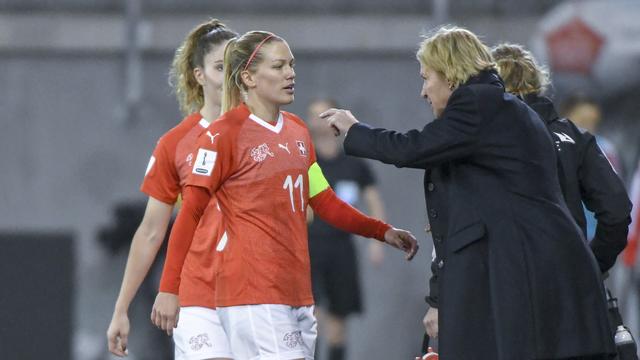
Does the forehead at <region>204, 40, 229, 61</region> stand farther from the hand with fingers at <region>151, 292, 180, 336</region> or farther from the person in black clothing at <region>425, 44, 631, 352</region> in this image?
the hand with fingers at <region>151, 292, 180, 336</region>

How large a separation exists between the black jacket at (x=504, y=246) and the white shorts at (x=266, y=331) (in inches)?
23.2

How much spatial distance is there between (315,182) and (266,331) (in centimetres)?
66

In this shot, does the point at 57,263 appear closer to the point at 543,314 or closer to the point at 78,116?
the point at 78,116

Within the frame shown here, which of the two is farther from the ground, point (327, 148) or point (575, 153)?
point (327, 148)

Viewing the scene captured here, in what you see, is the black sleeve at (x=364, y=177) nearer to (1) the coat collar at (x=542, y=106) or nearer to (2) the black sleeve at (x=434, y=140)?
(1) the coat collar at (x=542, y=106)

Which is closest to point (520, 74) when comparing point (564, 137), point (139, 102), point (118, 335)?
point (564, 137)

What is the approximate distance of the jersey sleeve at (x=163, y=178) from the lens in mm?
5215

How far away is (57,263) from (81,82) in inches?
52.5

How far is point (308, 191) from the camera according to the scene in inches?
196

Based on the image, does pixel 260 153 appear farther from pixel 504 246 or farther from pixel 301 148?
pixel 504 246

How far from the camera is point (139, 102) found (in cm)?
1016

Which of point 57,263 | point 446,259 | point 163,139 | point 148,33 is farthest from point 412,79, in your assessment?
point 446,259

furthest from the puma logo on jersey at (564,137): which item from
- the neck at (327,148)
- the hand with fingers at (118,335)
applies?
the neck at (327,148)

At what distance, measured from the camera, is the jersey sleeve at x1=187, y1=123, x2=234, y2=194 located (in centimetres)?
466
